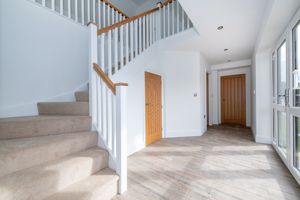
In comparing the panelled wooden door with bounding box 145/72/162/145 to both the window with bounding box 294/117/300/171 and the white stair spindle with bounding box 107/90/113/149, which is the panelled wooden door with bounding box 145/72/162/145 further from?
the window with bounding box 294/117/300/171

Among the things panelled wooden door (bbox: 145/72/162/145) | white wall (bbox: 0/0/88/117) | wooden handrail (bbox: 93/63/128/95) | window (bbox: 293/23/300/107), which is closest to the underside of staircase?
wooden handrail (bbox: 93/63/128/95)

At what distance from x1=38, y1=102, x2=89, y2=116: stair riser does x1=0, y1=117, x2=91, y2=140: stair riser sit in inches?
9.1

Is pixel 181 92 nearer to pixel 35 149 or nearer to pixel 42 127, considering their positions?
pixel 42 127

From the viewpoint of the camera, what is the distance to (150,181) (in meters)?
2.00

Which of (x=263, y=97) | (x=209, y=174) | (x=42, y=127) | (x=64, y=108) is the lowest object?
(x=209, y=174)

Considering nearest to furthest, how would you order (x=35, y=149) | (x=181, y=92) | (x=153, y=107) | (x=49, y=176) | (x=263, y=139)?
(x=49, y=176)
(x=35, y=149)
(x=263, y=139)
(x=153, y=107)
(x=181, y=92)

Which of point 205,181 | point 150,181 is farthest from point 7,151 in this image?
point 205,181

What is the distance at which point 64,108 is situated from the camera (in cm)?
233

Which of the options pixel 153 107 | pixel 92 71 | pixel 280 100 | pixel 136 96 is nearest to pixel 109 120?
pixel 92 71

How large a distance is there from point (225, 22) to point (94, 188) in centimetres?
318

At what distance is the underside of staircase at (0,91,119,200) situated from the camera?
118cm

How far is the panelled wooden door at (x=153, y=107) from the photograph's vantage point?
3.65 meters

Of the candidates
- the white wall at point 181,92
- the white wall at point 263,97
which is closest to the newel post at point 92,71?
the white wall at point 181,92

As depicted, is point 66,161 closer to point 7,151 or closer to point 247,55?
point 7,151
